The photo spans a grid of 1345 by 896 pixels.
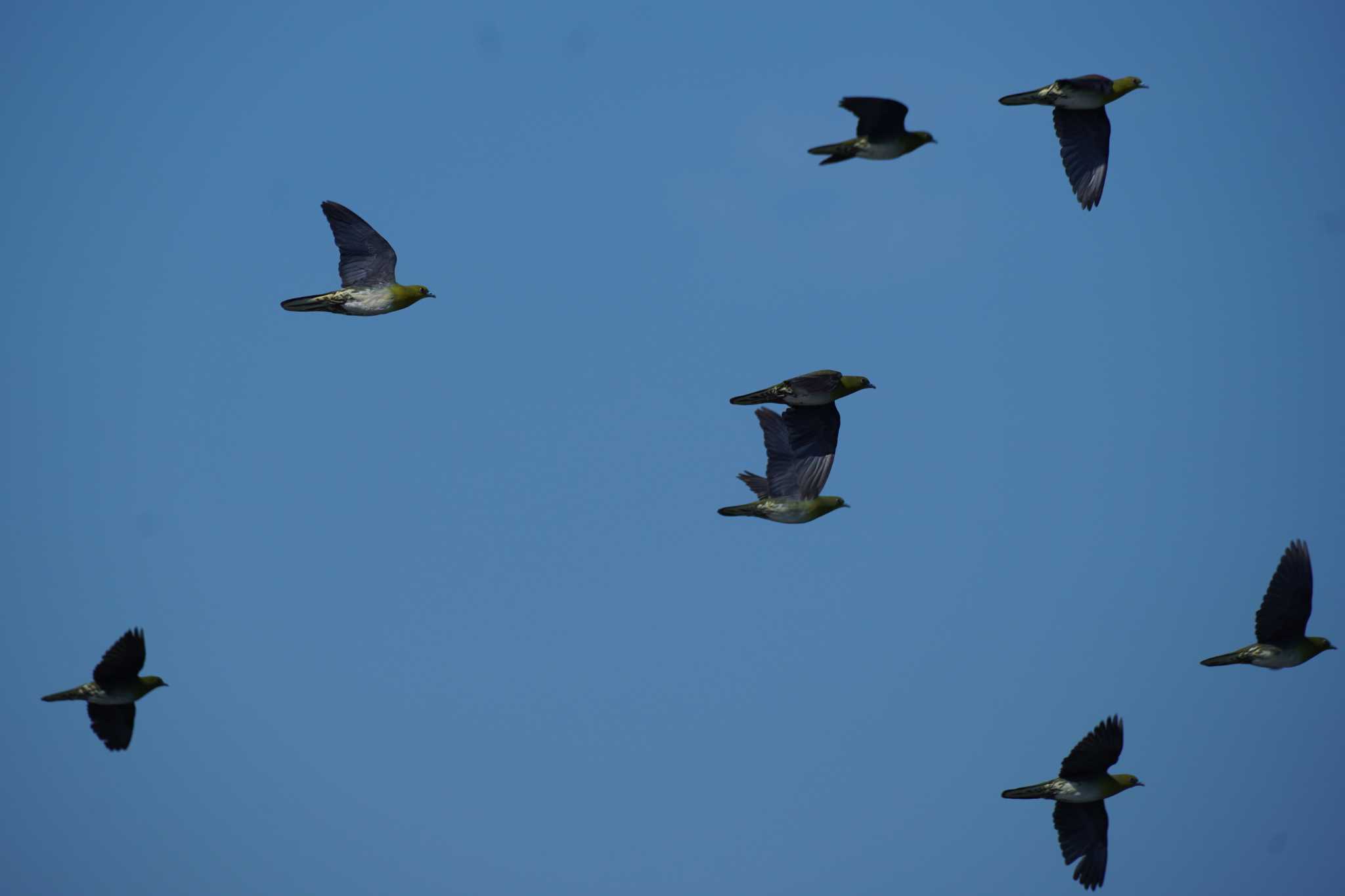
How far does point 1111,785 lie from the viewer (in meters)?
35.3

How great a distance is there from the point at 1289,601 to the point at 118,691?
87.1 feet

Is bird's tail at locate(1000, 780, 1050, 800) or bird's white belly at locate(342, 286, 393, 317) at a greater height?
bird's white belly at locate(342, 286, 393, 317)

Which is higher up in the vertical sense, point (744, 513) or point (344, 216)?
point (344, 216)

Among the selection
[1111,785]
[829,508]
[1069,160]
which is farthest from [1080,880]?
[1069,160]

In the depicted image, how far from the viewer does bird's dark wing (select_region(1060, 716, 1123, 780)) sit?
34.0 m

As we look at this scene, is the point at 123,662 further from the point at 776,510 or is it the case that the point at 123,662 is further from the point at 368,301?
the point at 776,510

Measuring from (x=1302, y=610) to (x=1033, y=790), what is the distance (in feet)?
25.0

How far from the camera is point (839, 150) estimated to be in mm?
34125

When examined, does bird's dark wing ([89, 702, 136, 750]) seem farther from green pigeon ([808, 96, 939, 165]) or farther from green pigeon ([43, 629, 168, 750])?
green pigeon ([808, 96, 939, 165])

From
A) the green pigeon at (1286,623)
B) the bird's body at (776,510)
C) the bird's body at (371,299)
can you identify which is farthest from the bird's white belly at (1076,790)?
the bird's body at (371,299)

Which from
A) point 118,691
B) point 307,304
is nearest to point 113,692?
point 118,691

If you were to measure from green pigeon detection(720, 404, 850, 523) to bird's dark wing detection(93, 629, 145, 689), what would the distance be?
44.1ft

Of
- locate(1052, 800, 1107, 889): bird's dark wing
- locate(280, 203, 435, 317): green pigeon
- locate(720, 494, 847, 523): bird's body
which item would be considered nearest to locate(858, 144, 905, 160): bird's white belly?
locate(720, 494, 847, 523): bird's body

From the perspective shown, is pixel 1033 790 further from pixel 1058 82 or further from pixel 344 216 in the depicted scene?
pixel 344 216
